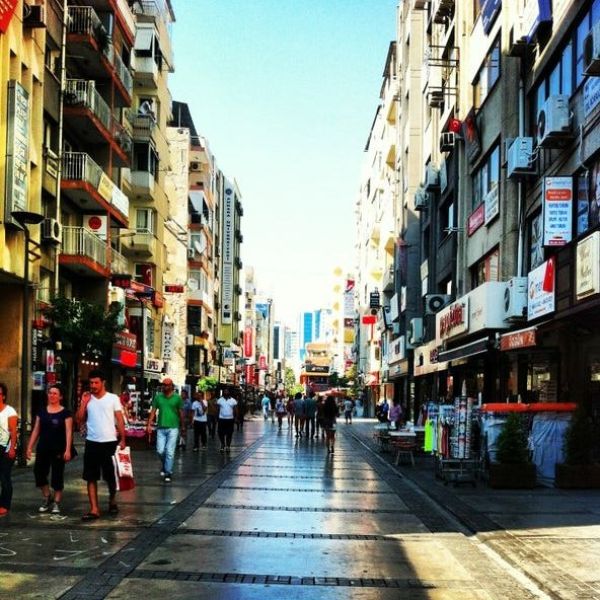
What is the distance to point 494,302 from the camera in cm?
2405

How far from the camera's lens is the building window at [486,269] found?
87.8 feet

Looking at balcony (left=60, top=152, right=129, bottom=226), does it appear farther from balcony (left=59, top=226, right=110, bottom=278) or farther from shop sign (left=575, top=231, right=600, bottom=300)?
shop sign (left=575, top=231, right=600, bottom=300)

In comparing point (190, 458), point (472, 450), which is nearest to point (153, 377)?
point (190, 458)

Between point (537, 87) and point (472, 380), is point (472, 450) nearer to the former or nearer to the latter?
point (537, 87)

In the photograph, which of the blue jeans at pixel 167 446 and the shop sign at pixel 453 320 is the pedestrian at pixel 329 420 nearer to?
the shop sign at pixel 453 320

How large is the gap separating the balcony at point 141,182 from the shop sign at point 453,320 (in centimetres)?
1794

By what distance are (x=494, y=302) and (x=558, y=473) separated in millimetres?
8959

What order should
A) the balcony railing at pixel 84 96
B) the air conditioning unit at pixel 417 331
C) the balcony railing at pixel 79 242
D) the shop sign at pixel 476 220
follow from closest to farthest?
1. the shop sign at pixel 476 220
2. the balcony railing at pixel 84 96
3. the balcony railing at pixel 79 242
4. the air conditioning unit at pixel 417 331

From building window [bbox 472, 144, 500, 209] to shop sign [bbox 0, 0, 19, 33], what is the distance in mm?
13606

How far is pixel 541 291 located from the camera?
19656mm

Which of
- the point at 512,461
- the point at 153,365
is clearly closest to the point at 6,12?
the point at 512,461

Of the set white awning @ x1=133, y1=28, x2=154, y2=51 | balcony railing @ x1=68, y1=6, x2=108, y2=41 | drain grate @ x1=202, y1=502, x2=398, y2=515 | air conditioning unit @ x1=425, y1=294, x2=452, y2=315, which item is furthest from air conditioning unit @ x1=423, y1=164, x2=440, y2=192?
drain grate @ x1=202, y1=502, x2=398, y2=515

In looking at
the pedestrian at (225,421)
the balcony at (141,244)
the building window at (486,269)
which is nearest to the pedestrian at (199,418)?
the pedestrian at (225,421)

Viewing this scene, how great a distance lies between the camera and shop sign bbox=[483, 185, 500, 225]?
25703 mm
